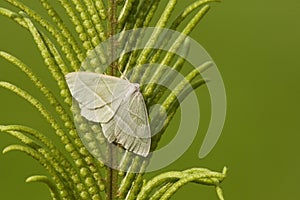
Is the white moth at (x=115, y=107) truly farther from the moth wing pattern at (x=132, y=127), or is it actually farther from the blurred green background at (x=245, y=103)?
the blurred green background at (x=245, y=103)

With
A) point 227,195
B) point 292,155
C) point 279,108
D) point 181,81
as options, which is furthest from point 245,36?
point 181,81

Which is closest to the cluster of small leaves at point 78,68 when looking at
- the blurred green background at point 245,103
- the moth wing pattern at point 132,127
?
the moth wing pattern at point 132,127

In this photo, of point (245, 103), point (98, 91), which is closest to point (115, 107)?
point (98, 91)

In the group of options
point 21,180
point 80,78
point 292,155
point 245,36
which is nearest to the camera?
point 80,78

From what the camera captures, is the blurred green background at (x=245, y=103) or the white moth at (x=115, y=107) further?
the blurred green background at (x=245, y=103)

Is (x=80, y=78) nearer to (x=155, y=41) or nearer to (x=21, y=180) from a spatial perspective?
(x=155, y=41)

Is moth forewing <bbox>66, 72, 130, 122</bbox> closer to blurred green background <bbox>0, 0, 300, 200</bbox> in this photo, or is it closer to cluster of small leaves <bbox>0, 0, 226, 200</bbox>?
cluster of small leaves <bbox>0, 0, 226, 200</bbox>

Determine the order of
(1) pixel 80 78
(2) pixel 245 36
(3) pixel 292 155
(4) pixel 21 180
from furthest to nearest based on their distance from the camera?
1. (2) pixel 245 36
2. (3) pixel 292 155
3. (4) pixel 21 180
4. (1) pixel 80 78
